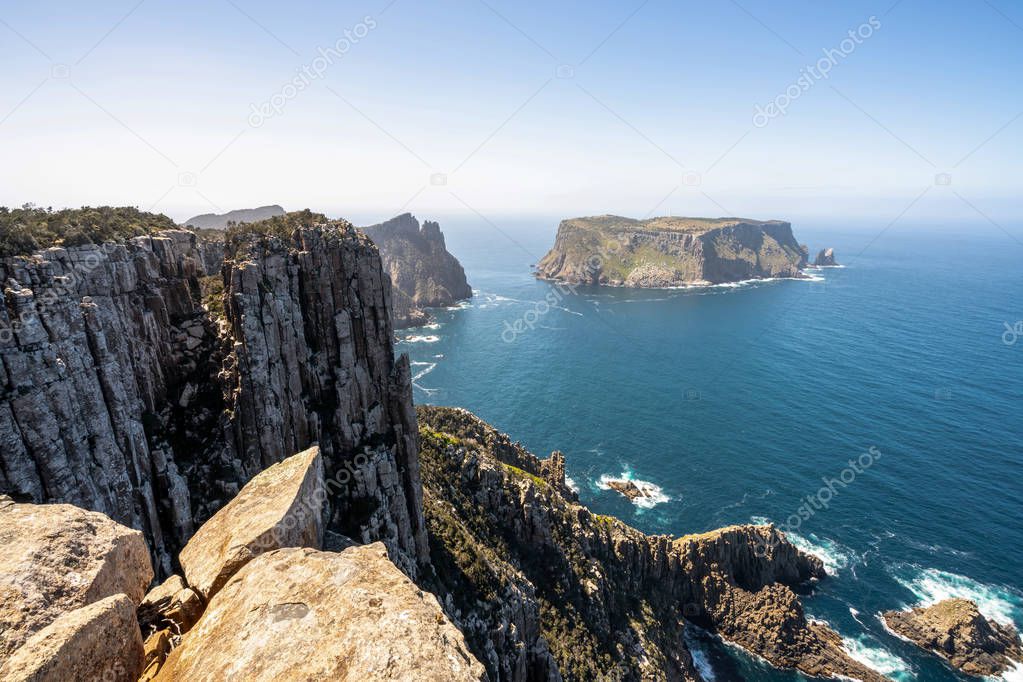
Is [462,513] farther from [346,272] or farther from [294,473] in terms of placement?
[294,473]

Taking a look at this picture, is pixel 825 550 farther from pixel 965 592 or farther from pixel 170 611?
pixel 170 611

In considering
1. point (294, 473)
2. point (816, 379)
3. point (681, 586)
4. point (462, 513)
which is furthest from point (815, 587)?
point (294, 473)

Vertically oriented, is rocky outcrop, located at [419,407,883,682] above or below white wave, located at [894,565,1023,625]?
above

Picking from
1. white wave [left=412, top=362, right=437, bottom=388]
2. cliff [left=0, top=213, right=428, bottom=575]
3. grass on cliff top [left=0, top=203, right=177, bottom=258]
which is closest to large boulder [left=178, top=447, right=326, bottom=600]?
cliff [left=0, top=213, right=428, bottom=575]

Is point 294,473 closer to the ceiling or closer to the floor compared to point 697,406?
closer to the ceiling

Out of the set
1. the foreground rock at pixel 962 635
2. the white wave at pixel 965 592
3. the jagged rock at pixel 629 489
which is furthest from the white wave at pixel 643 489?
the white wave at pixel 965 592

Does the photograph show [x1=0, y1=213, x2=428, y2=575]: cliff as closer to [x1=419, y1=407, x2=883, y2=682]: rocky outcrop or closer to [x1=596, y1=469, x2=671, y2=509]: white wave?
[x1=419, y1=407, x2=883, y2=682]: rocky outcrop
